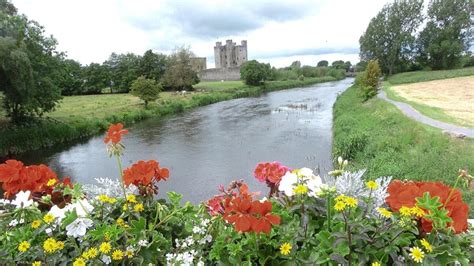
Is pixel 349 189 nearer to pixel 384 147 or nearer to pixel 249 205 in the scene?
pixel 249 205

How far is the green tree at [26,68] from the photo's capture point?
1546cm

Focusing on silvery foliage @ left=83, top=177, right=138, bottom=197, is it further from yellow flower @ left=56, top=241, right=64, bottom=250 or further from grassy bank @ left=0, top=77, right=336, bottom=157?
grassy bank @ left=0, top=77, right=336, bottom=157

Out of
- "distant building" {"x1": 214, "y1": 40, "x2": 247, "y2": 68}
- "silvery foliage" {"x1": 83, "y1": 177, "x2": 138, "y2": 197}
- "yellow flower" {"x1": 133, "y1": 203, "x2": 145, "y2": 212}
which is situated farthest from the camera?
"distant building" {"x1": 214, "y1": 40, "x2": 247, "y2": 68}

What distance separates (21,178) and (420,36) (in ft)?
201

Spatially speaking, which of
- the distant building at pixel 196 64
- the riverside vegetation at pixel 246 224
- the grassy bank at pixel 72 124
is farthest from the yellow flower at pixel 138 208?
the distant building at pixel 196 64

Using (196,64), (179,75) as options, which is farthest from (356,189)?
(196,64)

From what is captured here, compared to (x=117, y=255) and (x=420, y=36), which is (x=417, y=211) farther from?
(x=420, y=36)

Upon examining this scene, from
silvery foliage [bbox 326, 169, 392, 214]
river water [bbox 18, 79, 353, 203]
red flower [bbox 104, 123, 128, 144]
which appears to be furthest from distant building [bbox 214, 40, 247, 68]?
silvery foliage [bbox 326, 169, 392, 214]

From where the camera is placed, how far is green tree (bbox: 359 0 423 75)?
51.4 meters

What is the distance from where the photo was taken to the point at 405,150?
33.8 ft

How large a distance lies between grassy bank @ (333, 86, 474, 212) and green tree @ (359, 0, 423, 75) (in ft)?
141

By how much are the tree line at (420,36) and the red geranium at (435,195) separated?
56.3 metres

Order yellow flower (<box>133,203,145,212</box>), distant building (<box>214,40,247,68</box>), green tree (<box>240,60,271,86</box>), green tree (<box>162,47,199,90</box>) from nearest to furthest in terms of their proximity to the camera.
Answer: yellow flower (<box>133,203,145,212</box>), green tree (<box>162,47,199,90</box>), green tree (<box>240,60,271,86</box>), distant building (<box>214,40,247,68</box>)

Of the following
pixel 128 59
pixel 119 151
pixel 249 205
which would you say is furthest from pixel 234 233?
pixel 128 59
